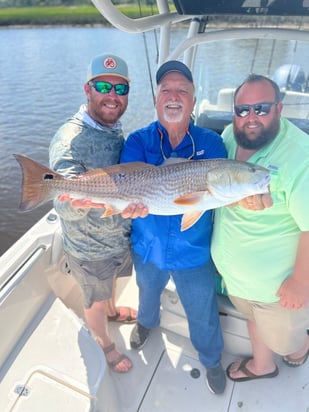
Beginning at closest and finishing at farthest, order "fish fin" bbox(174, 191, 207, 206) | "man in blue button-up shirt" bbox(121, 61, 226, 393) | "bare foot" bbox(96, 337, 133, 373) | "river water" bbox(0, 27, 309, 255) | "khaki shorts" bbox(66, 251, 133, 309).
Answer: "fish fin" bbox(174, 191, 207, 206) < "man in blue button-up shirt" bbox(121, 61, 226, 393) < "khaki shorts" bbox(66, 251, 133, 309) < "bare foot" bbox(96, 337, 133, 373) < "river water" bbox(0, 27, 309, 255)

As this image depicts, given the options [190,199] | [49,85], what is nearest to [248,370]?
[190,199]

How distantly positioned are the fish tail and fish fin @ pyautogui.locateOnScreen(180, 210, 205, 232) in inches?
31.4

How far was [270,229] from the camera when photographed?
2.22 m

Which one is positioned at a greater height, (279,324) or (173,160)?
(173,160)

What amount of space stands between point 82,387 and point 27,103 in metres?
13.4

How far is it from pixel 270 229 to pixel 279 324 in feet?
2.18

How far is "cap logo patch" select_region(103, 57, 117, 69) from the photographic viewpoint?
8.06ft

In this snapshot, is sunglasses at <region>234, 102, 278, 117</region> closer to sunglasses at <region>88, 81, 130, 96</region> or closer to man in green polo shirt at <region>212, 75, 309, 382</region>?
man in green polo shirt at <region>212, 75, 309, 382</region>

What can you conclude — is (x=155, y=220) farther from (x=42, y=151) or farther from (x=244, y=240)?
(x=42, y=151)

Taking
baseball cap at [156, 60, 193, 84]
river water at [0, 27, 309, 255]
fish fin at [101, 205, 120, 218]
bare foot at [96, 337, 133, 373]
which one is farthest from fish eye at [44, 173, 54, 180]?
river water at [0, 27, 309, 255]

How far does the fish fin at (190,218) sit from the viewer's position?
2.25 m

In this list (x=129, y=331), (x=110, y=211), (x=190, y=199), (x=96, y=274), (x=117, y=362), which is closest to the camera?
(x=190, y=199)

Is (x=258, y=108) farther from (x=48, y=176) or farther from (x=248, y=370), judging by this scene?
(x=248, y=370)

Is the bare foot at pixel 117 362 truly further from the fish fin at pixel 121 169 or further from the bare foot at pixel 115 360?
the fish fin at pixel 121 169
